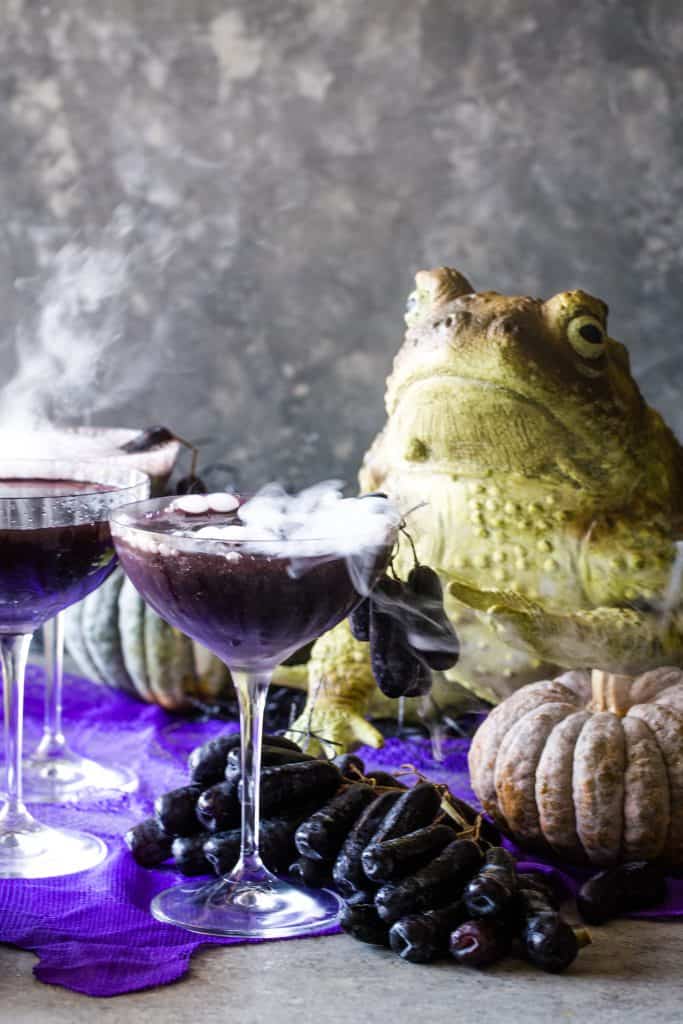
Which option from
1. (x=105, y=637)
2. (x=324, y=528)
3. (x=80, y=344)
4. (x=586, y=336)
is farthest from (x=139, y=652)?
(x=324, y=528)

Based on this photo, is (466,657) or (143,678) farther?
(143,678)

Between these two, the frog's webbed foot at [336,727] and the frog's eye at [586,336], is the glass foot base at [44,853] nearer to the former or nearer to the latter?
the frog's webbed foot at [336,727]

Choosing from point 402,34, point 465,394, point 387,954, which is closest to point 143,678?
point 465,394

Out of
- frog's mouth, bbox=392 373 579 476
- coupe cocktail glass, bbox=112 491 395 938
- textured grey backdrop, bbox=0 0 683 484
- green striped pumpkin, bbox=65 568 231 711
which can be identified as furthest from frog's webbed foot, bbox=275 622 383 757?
textured grey backdrop, bbox=0 0 683 484

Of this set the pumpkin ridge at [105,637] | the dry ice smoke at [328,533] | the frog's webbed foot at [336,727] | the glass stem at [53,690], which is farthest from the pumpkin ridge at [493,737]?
the pumpkin ridge at [105,637]

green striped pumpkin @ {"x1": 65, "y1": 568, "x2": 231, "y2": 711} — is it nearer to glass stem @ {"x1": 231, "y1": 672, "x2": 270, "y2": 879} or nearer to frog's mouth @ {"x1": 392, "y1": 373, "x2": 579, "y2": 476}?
frog's mouth @ {"x1": 392, "y1": 373, "x2": 579, "y2": 476}

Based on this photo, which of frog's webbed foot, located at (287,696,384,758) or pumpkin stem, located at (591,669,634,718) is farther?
frog's webbed foot, located at (287,696,384,758)

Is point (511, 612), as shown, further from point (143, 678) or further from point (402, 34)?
point (402, 34)

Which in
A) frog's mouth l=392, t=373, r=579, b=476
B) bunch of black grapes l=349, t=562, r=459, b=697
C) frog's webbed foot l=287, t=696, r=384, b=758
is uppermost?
frog's mouth l=392, t=373, r=579, b=476
